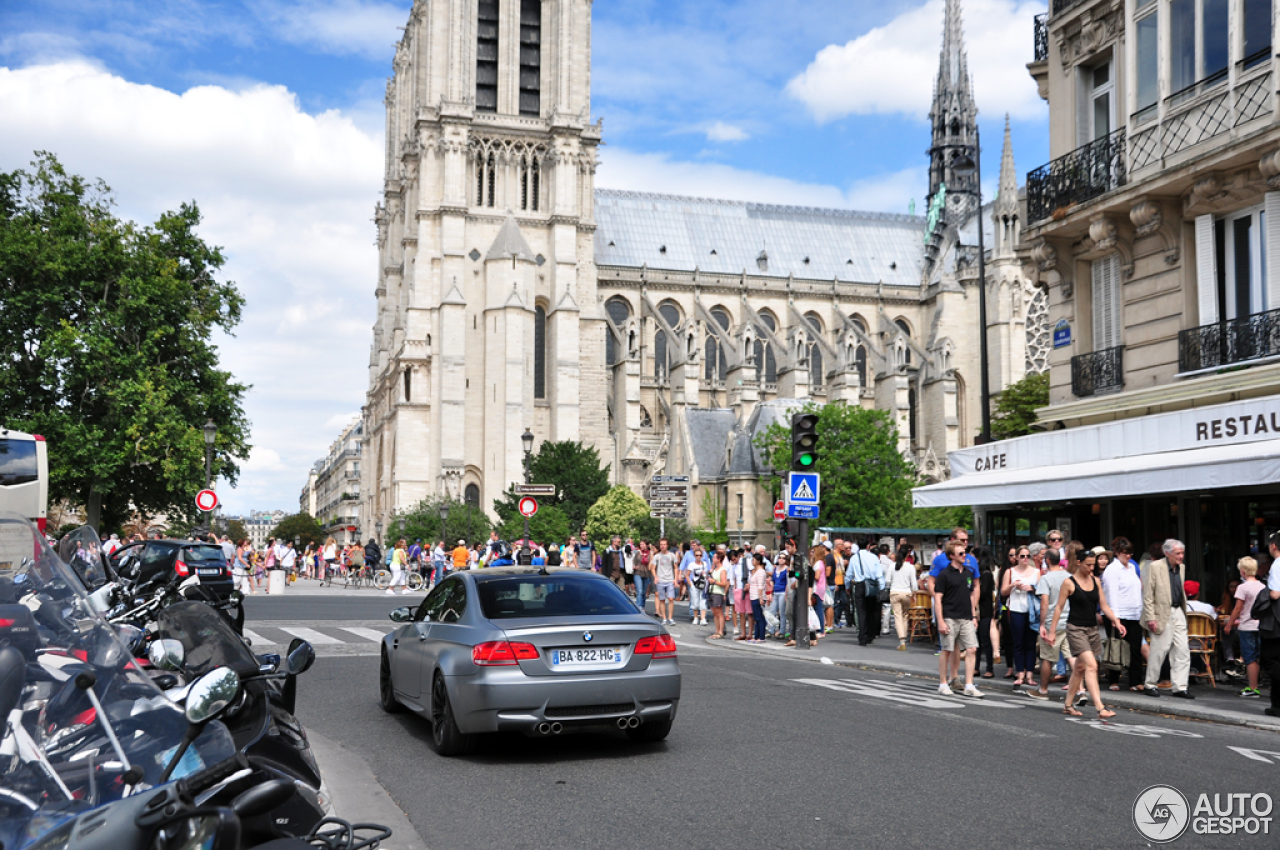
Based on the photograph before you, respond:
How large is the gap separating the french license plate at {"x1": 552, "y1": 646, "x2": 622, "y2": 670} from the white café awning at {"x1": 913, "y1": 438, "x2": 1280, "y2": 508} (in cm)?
759

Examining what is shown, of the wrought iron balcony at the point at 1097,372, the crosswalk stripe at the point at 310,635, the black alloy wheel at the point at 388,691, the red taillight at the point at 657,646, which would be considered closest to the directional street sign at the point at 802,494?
the wrought iron balcony at the point at 1097,372

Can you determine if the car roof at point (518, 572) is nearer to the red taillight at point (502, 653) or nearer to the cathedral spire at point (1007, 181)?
the red taillight at point (502, 653)

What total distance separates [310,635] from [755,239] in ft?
206

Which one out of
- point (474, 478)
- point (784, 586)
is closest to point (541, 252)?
point (474, 478)

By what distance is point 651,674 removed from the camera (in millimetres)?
7586

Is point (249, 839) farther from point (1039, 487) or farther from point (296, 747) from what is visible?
point (1039, 487)

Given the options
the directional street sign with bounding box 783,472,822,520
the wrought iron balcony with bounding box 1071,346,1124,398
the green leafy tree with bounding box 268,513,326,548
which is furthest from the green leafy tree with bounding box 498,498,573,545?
the green leafy tree with bounding box 268,513,326,548

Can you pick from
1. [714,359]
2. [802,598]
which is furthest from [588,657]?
[714,359]

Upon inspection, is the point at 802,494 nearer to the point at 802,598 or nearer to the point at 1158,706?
the point at 802,598

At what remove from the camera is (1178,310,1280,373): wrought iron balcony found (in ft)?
45.5

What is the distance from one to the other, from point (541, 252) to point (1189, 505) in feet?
157

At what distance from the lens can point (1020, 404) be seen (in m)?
37.6

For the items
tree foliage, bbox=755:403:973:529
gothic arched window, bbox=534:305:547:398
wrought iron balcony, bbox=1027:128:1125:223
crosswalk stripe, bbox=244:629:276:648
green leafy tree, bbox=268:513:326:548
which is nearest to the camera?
crosswalk stripe, bbox=244:629:276:648

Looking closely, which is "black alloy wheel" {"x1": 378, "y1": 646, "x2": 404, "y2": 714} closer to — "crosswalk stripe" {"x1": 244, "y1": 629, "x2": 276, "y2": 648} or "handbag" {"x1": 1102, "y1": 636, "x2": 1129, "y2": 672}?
"crosswalk stripe" {"x1": 244, "y1": 629, "x2": 276, "y2": 648}
